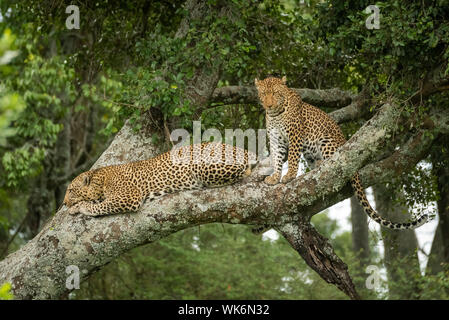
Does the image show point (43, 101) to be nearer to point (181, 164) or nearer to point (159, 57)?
point (159, 57)

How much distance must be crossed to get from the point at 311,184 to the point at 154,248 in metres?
12.3

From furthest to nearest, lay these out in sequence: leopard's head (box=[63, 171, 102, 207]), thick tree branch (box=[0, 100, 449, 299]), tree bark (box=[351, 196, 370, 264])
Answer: tree bark (box=[351, 196, 370, 264]) → leopard's head (box=[63, 171, 102, 207]) → thick tree branch (box=[0, 100, 449, 299])

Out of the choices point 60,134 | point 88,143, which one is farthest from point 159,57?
point 88,143

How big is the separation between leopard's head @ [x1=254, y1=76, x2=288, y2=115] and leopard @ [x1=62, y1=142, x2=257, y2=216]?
28.3 inches

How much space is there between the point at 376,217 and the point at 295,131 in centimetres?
146

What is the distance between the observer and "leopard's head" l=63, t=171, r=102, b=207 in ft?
26.8

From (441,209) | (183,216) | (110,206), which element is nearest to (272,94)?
(183,216)

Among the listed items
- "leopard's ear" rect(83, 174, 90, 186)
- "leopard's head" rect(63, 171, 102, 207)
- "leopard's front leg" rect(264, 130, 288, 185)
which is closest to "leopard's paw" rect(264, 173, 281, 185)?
"leopard's front leg" rect(264, 130, 288, 185)

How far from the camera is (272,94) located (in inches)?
324

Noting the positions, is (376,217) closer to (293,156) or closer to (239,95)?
(293,156)

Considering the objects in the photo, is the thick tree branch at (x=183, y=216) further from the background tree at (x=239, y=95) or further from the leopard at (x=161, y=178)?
the leopard at (x=161, y=178)

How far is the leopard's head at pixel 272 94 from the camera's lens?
8172 millimetres

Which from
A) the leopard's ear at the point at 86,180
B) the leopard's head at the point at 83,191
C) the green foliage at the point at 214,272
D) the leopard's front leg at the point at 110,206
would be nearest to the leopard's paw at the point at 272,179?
the leopard's front leg at the point at 110,206

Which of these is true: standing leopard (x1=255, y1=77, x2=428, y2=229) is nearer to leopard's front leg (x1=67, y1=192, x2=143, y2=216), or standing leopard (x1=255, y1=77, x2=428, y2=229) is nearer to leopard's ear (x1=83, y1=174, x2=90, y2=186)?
leopard's front leg (x1=67, y1=192, x2=143, y2=216)
